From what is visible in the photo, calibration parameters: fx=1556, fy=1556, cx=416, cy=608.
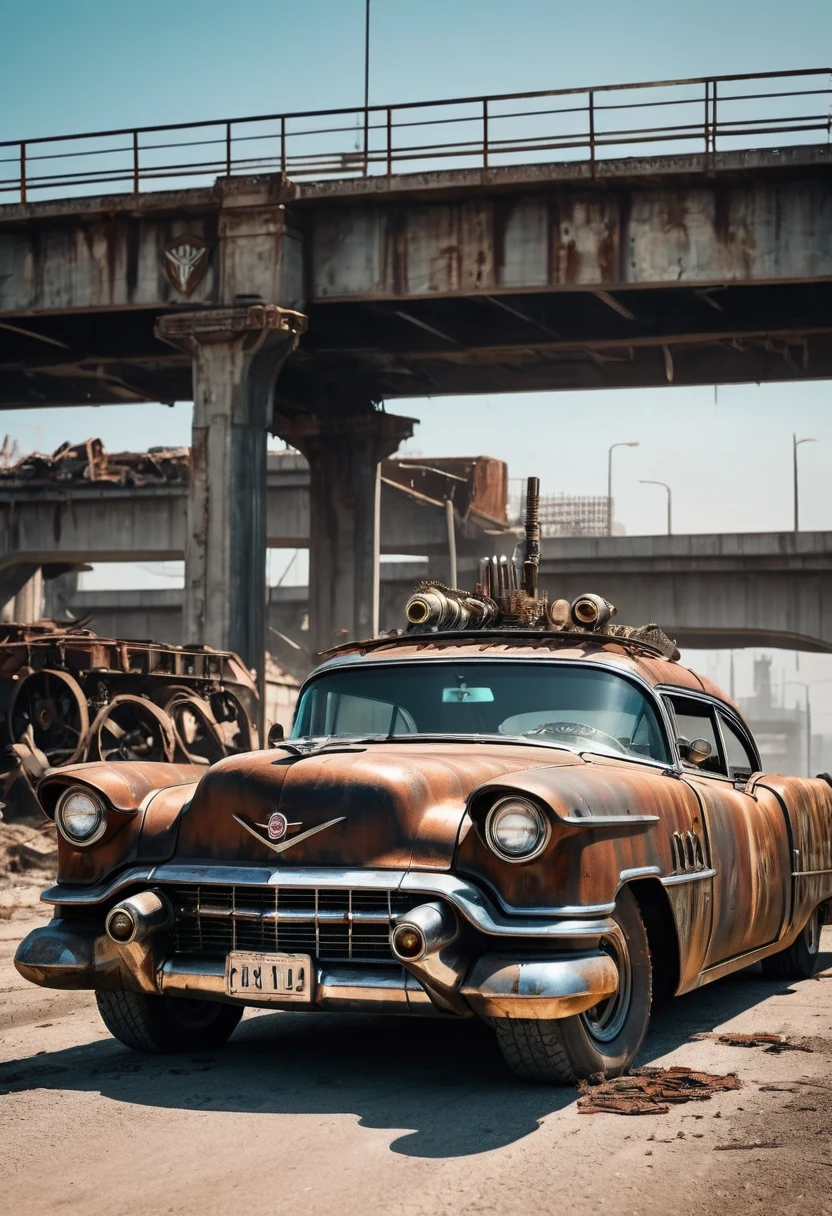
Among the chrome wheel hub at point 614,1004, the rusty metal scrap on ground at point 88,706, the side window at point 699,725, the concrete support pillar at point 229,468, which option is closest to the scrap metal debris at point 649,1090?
the chrome wheel hub at point 614,1004

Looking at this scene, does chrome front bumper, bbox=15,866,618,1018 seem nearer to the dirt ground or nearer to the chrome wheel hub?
the chrome wheel hub

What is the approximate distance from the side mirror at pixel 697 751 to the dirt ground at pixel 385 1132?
125 centimetres

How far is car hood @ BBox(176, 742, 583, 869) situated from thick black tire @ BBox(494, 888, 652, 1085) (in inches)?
25.7

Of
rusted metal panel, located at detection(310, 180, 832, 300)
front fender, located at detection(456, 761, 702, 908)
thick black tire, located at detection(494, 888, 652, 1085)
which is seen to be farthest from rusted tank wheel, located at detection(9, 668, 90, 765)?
front fender, located at detection(456, 761, 702, 908)

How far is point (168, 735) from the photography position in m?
19.2

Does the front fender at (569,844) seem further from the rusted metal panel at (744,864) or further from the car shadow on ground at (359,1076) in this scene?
the rusted metal panel at (744,864)

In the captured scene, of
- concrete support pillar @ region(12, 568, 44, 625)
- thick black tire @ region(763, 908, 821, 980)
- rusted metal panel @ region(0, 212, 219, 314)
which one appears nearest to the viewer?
thick black tire @ region(763, 908, 821, 980)

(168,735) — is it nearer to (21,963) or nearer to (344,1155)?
(21,963)

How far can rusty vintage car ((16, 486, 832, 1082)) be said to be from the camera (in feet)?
18.1

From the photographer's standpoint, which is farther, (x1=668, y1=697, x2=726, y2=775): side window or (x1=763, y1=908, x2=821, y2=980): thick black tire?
(x1=763, y1=908, x2=821, y2=980): thick black tire

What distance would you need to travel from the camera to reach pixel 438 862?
5.61m

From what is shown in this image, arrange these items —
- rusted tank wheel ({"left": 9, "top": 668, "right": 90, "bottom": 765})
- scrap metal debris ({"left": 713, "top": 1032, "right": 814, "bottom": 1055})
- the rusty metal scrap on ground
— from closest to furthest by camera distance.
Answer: scrap metal debris ({"left": 713, "top": 1032, "right": 814, "bottom": 1055})
the rusty metal scrap on ground
rusted tank wheel ({"left": 9, "top": 668, "right": 90, "bottom": 765})

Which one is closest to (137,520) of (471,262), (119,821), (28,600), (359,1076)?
(28,600)

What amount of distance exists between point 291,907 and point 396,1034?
5.38 ft
